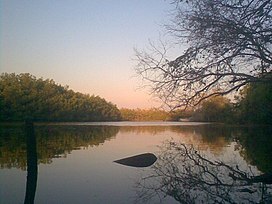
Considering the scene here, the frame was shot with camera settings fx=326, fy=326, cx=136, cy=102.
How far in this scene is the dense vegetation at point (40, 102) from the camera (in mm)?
74688

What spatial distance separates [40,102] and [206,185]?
76.0 metres

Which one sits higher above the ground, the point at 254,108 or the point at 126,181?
the point at 254,108

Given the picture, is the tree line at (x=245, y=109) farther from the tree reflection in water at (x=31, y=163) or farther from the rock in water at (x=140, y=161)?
the tree reflection in water at (x=31, y=163)

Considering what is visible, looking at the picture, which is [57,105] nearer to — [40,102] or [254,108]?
[40,102]

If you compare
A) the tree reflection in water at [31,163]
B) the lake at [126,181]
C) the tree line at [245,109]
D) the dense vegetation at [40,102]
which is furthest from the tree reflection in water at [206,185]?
the dense vegetation at [40,102]

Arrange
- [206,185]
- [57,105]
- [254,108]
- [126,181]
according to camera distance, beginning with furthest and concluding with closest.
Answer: [57,105], [254,108], [126,181], [206,185]

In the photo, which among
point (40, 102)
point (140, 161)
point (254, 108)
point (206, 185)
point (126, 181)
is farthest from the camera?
point (40, 102)

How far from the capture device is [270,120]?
59.3 metres

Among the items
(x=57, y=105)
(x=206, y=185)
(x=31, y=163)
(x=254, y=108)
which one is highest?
(x=57, y=105)

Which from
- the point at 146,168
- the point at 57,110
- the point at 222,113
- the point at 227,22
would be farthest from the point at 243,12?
the point at 57,110

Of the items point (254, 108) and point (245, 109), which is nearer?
point (254, 108)

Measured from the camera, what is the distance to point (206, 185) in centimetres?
1268

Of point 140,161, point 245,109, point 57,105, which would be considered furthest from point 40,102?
point 140,161

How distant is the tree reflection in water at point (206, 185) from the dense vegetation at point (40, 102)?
41689 mm
